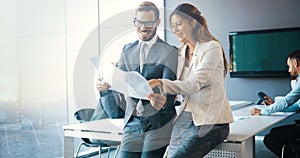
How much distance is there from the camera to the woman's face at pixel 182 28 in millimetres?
1510

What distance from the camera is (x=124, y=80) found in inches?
54.4

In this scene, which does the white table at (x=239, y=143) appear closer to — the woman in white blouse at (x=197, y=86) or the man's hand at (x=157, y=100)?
the woman in white blouse at (x=197, y=86)

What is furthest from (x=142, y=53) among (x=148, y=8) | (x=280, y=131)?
(x=280, y=131)

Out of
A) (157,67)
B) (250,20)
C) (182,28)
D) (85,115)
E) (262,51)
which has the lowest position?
(85,115)

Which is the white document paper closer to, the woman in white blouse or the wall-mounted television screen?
the woman in white blouse

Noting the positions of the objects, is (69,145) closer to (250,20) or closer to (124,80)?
(124,80)

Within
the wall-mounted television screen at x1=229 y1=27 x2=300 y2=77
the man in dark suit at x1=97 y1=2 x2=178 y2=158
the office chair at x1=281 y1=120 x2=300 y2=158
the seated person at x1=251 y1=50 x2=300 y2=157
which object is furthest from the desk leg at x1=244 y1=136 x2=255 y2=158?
the wall-mounted television screen at x1=229 y1=27 x2=300 y2=77

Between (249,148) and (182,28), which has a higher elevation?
(182,28)

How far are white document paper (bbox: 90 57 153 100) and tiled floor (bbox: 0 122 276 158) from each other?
1.80 m

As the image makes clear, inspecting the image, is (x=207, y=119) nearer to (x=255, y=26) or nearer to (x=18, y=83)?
(x=18, y=83)

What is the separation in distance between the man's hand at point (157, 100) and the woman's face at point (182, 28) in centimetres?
31

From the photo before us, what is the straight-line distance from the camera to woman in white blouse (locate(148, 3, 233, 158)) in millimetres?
→ 1497

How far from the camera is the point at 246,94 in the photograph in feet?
18.0

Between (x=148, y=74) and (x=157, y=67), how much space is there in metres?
0.05
